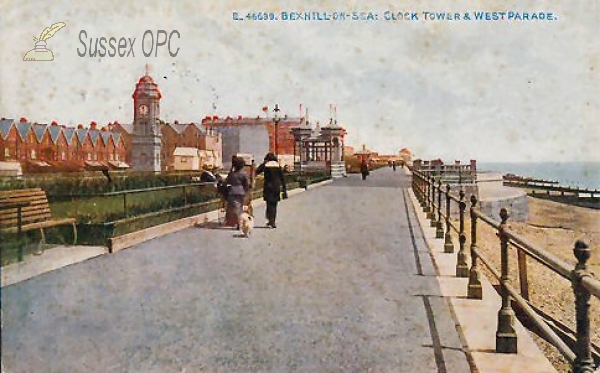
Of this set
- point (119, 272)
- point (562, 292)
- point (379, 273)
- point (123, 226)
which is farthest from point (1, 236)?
point (562, 292)

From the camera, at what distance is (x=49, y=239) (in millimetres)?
7523

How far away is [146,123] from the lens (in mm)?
10766

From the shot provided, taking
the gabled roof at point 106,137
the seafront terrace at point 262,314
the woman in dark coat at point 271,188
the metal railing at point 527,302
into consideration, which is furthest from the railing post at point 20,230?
the gabled roof at point 106,137

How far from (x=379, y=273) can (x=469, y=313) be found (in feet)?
5.60

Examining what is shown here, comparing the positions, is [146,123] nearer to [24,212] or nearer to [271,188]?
[271,188]

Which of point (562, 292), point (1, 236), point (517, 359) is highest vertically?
point (1, 236)

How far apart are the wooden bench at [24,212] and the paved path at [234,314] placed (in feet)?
2.53

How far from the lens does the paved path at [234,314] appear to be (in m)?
3.31

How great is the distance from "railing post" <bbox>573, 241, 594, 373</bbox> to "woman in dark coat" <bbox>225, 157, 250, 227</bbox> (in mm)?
7671

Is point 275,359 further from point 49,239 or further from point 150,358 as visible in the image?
point 49,239

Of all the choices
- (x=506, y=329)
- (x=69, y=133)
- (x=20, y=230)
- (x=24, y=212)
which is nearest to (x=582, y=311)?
(x=506, y=329)

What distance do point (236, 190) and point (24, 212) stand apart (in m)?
3.68

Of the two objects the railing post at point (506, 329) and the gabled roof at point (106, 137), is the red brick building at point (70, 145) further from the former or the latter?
the railing post at point (506, 329)

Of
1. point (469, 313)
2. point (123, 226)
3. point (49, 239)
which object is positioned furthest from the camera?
point (123, 226)
